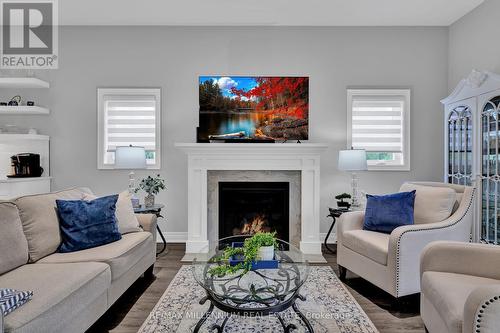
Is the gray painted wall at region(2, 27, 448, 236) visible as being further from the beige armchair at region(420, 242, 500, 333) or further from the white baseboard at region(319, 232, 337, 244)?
the beige armchair at region(420, 242, 500, 333)

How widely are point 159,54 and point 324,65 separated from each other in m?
2.31

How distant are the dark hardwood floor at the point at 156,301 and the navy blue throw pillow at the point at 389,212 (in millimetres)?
587

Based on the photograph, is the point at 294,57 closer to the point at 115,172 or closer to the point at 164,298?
the point at 115,172

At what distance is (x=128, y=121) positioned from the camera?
4.62 meters

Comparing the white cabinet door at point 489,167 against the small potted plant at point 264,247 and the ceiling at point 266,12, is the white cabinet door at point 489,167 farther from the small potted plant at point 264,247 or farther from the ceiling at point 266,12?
the small potted plant at point 264,247

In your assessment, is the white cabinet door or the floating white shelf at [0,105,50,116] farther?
the floating white shelf at [0,105,50,116]

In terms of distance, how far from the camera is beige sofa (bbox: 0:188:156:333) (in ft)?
5.60

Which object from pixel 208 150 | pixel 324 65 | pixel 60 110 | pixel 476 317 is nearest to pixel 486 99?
pixel 324 65

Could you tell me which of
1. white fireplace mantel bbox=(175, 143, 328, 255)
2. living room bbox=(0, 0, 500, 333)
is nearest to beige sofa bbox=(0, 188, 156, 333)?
living room bbox=(0, 0, 500, 333)

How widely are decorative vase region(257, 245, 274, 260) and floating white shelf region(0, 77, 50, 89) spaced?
4002 millimetres

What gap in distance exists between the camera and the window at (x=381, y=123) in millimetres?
4582

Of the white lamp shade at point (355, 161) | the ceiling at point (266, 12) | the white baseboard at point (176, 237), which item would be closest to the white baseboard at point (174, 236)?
the white baseboard at point (176, 237)

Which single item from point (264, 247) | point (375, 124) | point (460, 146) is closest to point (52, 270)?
point (264, 247)


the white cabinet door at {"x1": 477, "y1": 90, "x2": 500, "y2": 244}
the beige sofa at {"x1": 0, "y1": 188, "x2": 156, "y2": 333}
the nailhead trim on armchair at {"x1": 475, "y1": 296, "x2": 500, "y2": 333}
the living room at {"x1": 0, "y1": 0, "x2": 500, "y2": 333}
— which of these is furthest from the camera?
the living room at {"x1": 0, "y1": 0, "x2": 500, "y2": 333}
